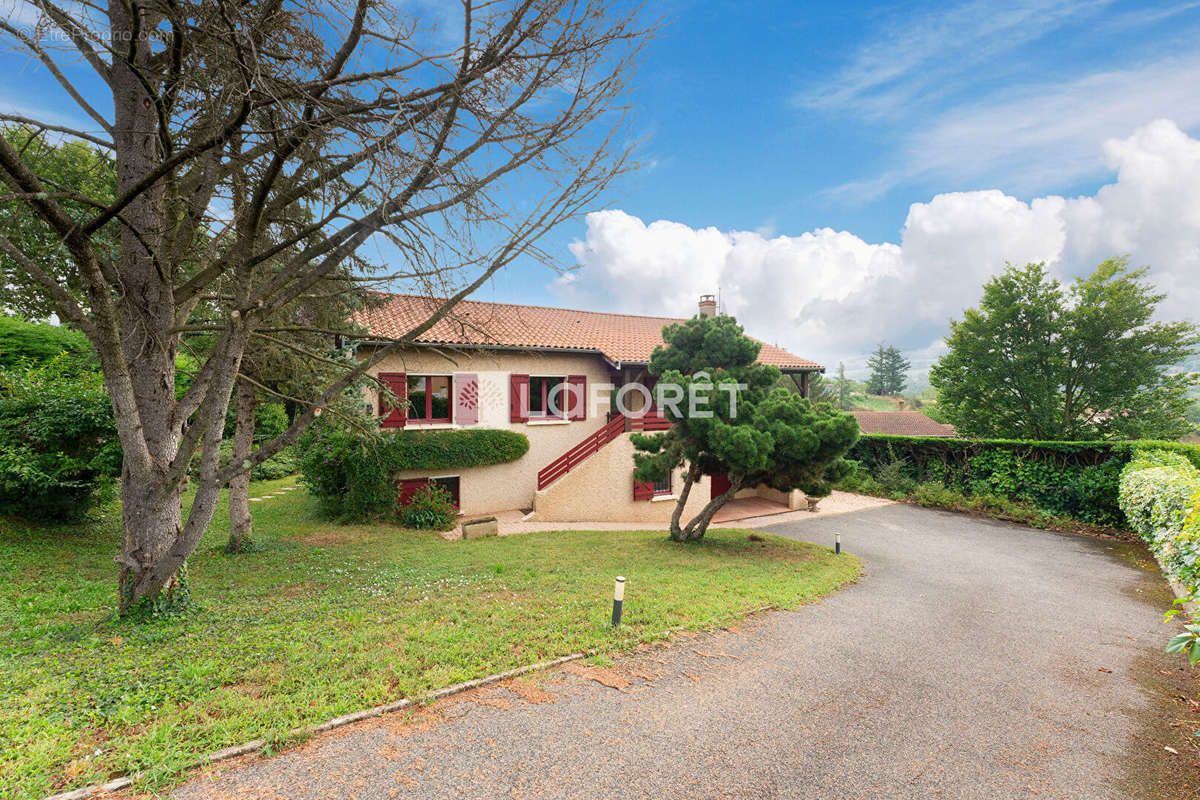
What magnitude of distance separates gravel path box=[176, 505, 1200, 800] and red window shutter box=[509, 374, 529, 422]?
9.45 meters

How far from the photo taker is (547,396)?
16078mm

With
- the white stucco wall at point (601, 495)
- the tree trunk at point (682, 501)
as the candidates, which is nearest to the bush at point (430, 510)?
the white stucco wall at point (601, 495)

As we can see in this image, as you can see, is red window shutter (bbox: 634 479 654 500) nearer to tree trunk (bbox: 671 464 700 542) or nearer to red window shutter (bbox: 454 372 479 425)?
tree trunk (bbox: 671 464 700 542)

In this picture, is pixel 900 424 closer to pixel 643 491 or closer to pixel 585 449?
pixel 643 491

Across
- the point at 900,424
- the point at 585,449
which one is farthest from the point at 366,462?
the point at 900,424

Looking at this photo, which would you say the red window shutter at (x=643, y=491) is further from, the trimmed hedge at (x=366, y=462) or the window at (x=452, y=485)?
the window at (x=452, y=485)

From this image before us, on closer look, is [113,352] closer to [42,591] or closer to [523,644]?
[42,591]

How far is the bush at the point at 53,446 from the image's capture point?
7.92m

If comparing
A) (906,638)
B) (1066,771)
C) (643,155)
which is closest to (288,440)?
(643,155)

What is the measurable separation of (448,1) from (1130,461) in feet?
65.0

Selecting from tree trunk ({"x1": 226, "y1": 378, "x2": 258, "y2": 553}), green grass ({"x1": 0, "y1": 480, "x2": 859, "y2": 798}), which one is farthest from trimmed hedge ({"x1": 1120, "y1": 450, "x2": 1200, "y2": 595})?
tree trunk ({"x1": 226, "y1": 378, "x2": 258, "y2": 553})

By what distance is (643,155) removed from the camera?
16.7 ft

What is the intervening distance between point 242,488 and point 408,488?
4.50m

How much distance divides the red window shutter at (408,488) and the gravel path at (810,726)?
8.90 metres
